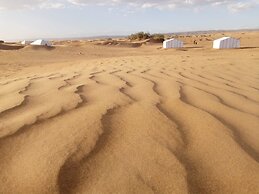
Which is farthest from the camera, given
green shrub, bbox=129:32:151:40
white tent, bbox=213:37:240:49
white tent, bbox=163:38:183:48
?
green shrub, bbox=129:32:151:40

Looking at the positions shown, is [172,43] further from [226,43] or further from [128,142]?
[128,142]

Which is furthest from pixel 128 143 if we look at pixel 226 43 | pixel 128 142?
pixel 226 43

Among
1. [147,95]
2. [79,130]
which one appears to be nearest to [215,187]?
[79,130]

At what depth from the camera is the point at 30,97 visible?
2.44 meters

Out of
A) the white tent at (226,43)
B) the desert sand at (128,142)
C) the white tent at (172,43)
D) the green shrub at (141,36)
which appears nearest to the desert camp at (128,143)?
the desert sand at (128,142)

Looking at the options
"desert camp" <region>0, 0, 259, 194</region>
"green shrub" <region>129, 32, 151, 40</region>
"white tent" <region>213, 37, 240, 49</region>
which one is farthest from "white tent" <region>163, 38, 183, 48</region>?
"desert camp" <region>0, 0, 259, 194</region>

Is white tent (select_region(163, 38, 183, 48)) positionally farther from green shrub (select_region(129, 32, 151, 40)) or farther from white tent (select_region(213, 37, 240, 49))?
green shrub (select_region(129, 32, 151, 40))

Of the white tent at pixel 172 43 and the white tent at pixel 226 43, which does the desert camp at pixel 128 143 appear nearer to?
the white tent at pixel 226 43

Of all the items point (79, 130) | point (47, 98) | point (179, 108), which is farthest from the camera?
point (47, 98)

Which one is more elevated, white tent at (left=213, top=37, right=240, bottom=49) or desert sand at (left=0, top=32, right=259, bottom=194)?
desert sand at (left=0, top=32, right=259, bottom=194)

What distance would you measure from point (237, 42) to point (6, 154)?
23.4m

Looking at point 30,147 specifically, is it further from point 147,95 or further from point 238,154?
point 147,95

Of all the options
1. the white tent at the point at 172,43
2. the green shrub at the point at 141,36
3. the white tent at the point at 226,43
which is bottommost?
the green shrub at the point at 141,36

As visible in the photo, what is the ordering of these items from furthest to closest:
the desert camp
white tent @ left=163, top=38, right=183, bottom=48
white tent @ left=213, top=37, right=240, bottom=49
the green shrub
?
the green shrub < white tent @ left=163, top=38, right=183, bottom=48 < white tent @ left=213, top=37, right=240, bottom=49 < the desert camp
